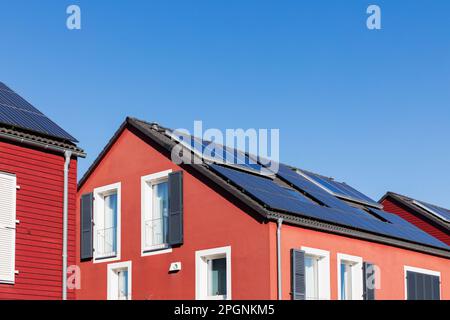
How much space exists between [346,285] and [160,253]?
6.00 meters

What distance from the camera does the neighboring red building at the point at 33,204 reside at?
18.1 meters

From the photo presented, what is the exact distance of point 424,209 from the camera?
3772 centimetres

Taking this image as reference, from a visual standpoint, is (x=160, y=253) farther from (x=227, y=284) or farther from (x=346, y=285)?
(x=346, y=285)

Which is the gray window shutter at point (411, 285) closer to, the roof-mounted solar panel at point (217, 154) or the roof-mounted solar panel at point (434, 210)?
the roof-mounted solar panel at point (217, 154)

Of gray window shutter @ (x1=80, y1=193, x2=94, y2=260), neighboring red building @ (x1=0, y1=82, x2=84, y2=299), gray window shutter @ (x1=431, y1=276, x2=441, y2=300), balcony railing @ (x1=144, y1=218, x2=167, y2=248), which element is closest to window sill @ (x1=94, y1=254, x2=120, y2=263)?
gray window shutter @ (x1=80, y1=193, x2=94, y2=260)

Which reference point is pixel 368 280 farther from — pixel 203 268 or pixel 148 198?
pixel 148 198

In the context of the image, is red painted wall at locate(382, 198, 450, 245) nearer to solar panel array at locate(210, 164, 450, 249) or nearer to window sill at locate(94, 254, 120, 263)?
solar panel array at locate(210, 164, 450, 249)

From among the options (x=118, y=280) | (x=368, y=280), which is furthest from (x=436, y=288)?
(x=118, y=280)

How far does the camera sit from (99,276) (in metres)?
27.1

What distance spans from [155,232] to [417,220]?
16.1m

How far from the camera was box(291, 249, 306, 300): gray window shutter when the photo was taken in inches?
892

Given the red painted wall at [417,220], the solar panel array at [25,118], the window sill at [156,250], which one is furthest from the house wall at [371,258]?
the solar panel array at [25,118]

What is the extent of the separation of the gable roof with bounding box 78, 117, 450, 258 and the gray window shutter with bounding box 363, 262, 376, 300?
0.93 meters
